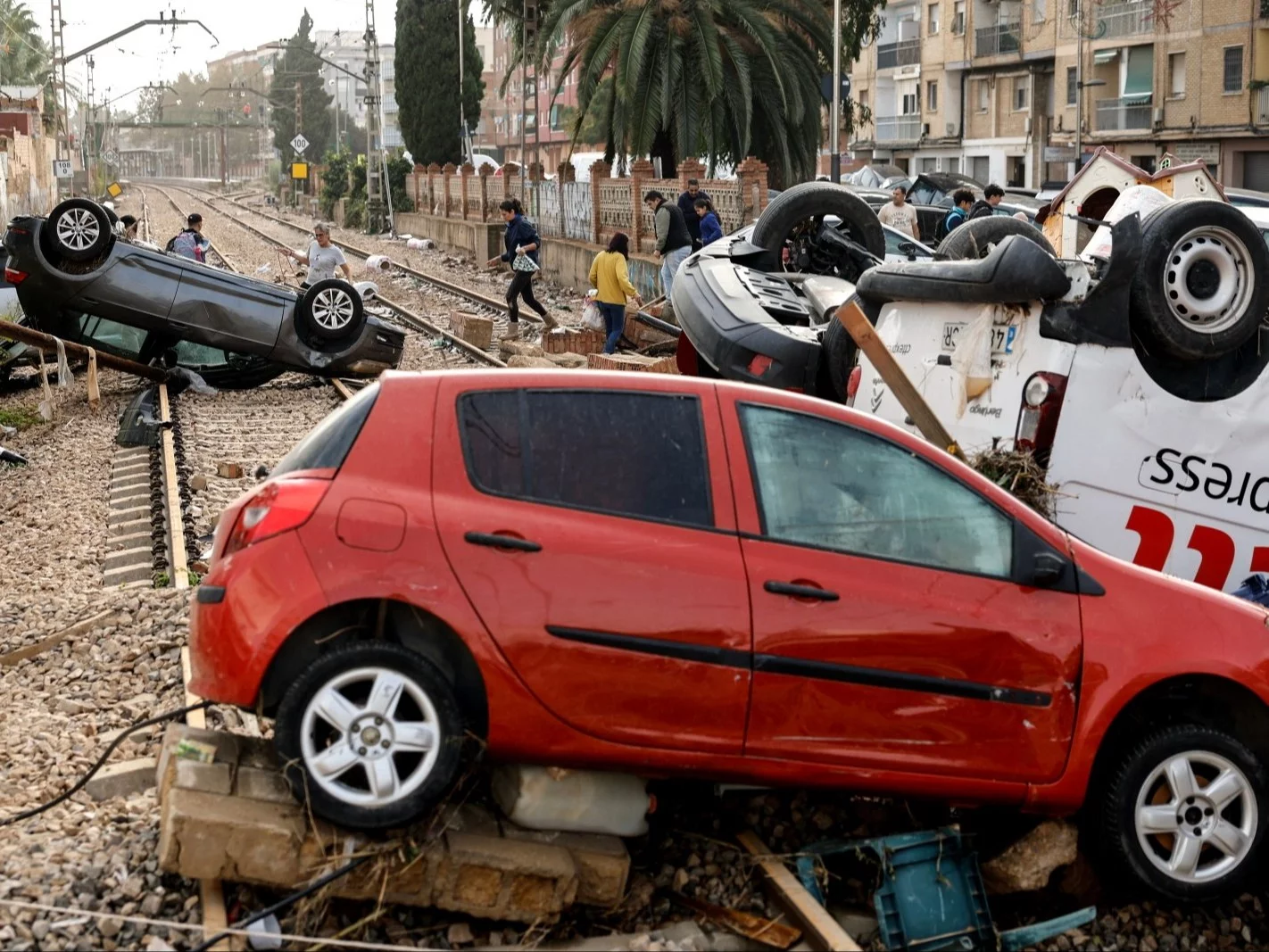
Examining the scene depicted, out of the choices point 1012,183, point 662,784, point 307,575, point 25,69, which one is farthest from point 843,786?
point 25,69

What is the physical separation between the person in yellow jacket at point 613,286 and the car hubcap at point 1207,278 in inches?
427

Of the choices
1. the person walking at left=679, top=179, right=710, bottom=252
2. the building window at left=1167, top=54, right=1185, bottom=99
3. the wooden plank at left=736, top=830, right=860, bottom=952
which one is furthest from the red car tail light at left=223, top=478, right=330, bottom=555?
the building window at left=1167, top=54, right=1185, bottom=99

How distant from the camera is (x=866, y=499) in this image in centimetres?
528

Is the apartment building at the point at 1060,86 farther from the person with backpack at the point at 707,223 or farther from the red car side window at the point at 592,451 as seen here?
the red car side window at the point at 592,451

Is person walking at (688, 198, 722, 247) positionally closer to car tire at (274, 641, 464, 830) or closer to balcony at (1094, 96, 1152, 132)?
car tire at (274, 641, 464, 830)

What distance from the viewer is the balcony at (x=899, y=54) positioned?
71.4 m

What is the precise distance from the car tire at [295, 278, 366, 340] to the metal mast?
118 feet

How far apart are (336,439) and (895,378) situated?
2.81 meters

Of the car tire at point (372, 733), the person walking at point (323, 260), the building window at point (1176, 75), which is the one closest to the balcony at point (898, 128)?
the building window at point (1176, 75)

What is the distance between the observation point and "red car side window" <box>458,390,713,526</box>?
5.11 m

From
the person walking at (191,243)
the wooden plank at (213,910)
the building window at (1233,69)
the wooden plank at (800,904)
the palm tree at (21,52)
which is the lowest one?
the wooden plank at (800,904)

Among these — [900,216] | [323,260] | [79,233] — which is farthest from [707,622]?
[900,216]

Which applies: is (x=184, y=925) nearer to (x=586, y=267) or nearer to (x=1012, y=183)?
(x=586, y=267)

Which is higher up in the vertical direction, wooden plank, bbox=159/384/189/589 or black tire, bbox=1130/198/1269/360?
black tire, bbox=1130/198/1269/360
